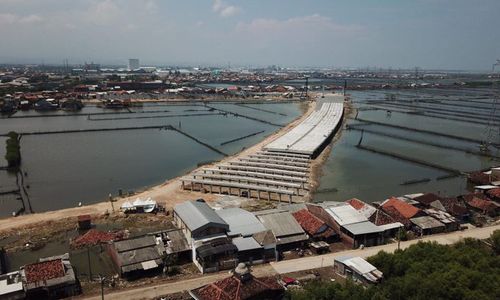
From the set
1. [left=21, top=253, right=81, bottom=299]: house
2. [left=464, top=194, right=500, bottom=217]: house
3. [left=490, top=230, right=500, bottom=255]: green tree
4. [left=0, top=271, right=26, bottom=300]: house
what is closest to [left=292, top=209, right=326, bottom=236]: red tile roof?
[left=490, top=230, right=500, bottom=255]: green tree

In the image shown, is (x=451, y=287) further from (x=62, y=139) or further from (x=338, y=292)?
(x=62, y=139)

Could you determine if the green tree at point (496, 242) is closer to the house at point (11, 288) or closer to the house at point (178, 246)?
the house at point (178, 246)

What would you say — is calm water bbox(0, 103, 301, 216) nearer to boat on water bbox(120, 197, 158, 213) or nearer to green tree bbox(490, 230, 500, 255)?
boat on water bbox(120, 197, 158, 213)

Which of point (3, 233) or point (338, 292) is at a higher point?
point (338, 292)

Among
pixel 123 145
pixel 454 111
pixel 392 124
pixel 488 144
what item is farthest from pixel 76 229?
pixel 454 111

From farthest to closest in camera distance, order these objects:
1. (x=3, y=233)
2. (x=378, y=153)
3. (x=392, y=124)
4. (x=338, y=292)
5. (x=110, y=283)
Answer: (x=392, y=124) → (x=378, y=153) → (x=3, y=233) → (x=110, y=283) → (x=338, y=292)

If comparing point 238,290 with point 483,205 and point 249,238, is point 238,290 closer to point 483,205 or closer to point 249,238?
point 249,238

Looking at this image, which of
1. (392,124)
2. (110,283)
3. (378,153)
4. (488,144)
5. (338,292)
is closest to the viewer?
(338,292)
